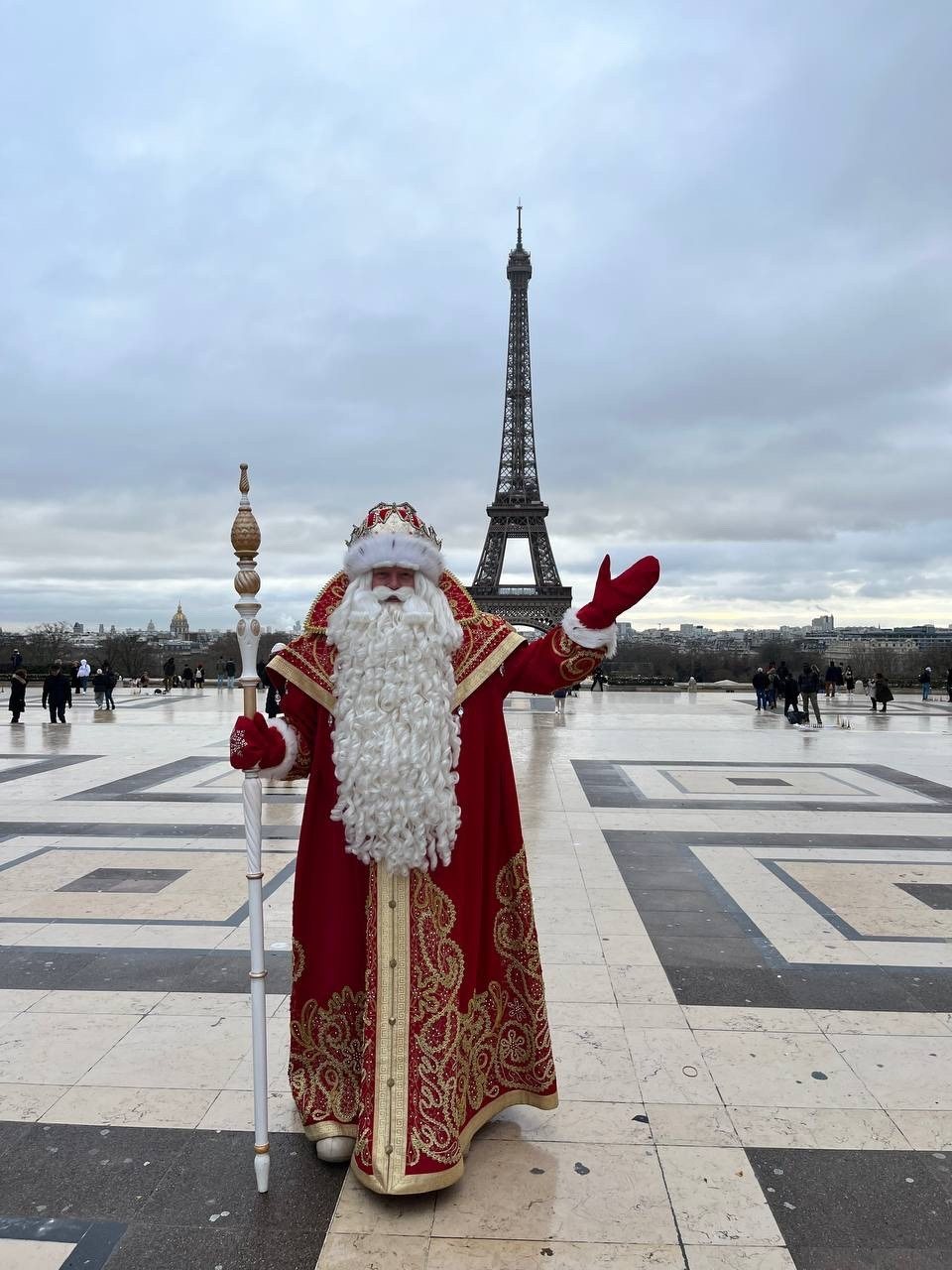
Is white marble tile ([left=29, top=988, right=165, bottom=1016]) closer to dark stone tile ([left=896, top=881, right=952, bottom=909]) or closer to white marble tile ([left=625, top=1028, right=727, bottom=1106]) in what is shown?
white marble tile ([left=625, top=1028, right=727, bottom=1106])

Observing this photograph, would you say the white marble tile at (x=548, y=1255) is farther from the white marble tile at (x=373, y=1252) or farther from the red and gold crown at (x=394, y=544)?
the red and gold crown at (x=394, y=544)

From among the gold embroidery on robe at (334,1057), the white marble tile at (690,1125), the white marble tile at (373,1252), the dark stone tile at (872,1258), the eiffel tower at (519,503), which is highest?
the eiffel tower at (519,503)

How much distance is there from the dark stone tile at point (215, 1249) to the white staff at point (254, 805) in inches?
7.1

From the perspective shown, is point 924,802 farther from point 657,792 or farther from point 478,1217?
point 478,1217

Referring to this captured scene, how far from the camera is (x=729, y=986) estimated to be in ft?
12.6

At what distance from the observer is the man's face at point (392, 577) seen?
256cm

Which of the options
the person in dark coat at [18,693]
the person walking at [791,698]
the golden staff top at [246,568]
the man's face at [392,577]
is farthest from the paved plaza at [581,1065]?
the person in dark coat at [18,693]

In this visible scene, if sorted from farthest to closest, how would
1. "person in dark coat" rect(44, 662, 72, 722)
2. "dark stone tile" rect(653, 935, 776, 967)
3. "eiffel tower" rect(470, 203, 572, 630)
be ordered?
"eiffel tower" rect(470, 203, 572, 630)
"person in dark coat" rect(44, 662, 72, 722)
"dark stone tile" rect(653, 935, 776, 967)

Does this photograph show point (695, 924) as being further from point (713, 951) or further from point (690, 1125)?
point (690, 1125)

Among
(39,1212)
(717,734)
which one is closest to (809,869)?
(39,1212)

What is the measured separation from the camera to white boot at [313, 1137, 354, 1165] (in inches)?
101

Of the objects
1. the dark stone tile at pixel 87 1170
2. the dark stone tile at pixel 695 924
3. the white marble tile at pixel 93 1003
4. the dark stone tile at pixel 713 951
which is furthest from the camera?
the dark stone tile at pixel 695 924

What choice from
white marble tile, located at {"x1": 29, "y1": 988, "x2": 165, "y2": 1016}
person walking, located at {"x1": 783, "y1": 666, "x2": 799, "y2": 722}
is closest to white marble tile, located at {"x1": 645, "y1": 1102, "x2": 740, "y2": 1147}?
white marble tile, located at {"x1": 29, "y1": 988, "x2": 165, "y2": 1016}

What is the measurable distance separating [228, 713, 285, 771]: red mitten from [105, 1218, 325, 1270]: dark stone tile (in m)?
1.21
